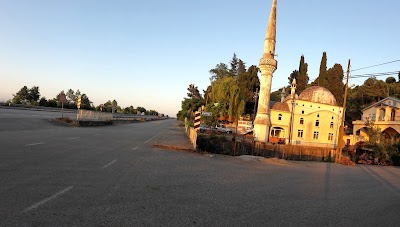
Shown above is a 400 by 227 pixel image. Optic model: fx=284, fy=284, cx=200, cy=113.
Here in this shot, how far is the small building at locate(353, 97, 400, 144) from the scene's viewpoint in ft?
148

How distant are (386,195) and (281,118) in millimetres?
51009

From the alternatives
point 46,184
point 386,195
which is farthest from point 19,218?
point 386,195

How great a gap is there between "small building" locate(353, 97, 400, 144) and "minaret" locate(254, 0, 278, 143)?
608 inches

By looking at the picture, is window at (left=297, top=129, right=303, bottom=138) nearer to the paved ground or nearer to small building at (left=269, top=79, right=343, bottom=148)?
small building at (left=269, top=79, right=343, bottom=148)

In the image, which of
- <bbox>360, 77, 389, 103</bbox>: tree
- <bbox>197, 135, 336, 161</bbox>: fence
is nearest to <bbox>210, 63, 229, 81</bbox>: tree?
<bbox>360, 77, 389, 103</bbox>: tree

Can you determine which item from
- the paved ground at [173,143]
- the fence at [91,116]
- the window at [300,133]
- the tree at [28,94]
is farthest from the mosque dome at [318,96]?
the tree at [28,94]

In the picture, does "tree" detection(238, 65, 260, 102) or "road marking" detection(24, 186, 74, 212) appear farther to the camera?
"tree" detection(238, 65, 260, 102)

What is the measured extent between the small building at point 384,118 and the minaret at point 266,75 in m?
15.5

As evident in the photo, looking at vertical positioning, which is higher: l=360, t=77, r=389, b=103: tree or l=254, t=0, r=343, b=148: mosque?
l=360, t=77, r=389, b=103: tree

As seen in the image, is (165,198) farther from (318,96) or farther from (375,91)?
(375,91)

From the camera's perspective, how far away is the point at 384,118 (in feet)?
159

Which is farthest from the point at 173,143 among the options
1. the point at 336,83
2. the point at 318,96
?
the point at 336,83

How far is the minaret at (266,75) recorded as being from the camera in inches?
1844

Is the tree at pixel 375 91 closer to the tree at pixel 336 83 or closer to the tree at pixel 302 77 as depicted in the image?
the tree at pixel 336 83
